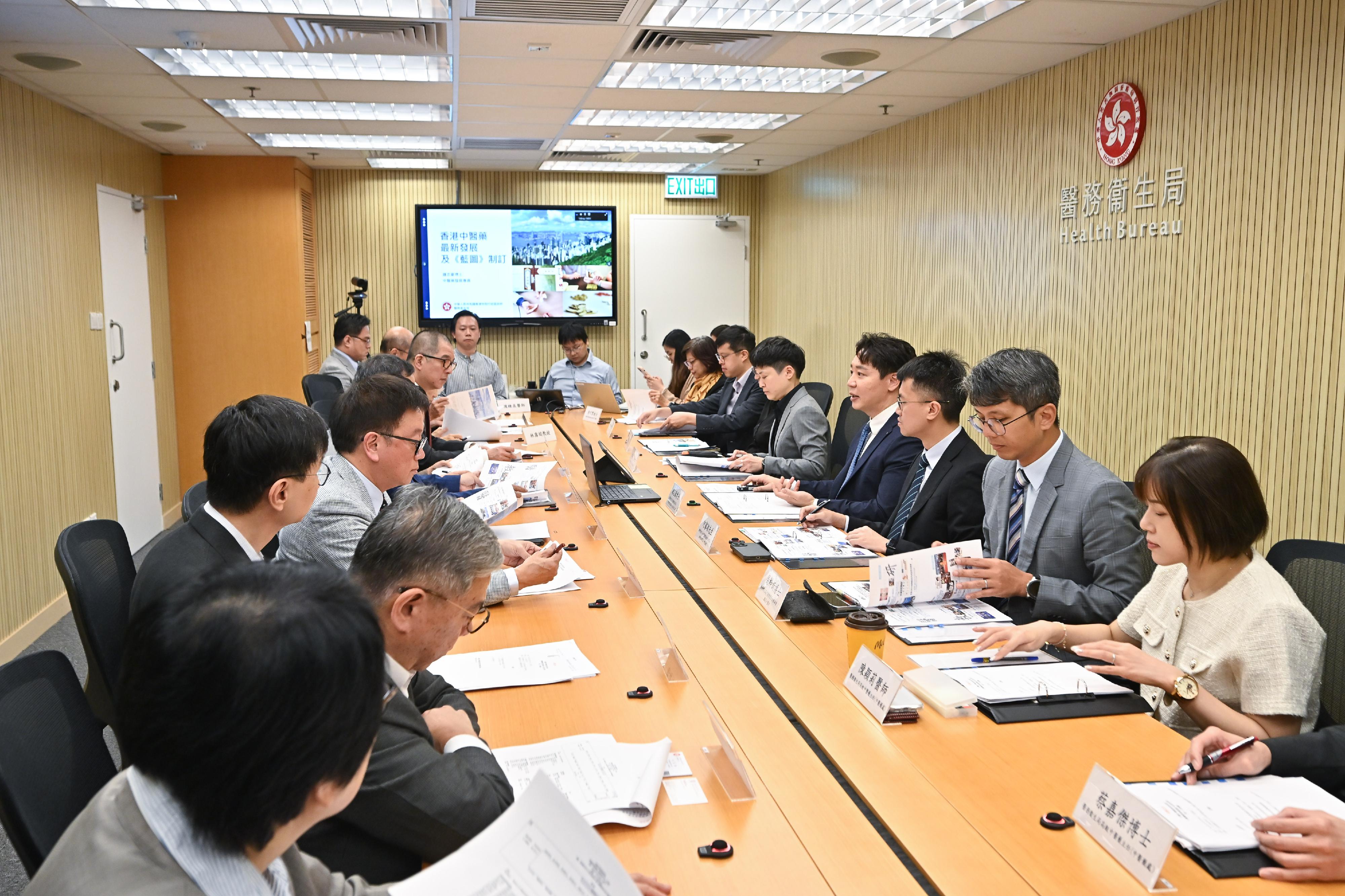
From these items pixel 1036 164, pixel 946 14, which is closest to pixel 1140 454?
pixel 1036 164

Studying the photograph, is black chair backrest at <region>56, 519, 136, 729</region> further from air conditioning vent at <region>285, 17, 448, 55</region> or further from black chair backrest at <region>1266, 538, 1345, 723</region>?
black chair backrest at <region>1266, 538, 1345, 723</region>

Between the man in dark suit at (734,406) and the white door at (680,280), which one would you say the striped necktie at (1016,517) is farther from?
the white door at (680,280)

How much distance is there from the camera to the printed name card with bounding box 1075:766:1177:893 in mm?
1403

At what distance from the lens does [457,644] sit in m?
2.50

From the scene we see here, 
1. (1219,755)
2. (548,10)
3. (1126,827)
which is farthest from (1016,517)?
(548,10)

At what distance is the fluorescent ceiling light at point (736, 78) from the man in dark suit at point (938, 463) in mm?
2759

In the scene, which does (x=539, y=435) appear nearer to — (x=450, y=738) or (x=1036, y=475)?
(x=1036, y=475)

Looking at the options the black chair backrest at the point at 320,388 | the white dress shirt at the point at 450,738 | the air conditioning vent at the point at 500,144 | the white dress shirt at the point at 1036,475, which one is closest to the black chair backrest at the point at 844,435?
the white dress shirt at the point at 1036,475

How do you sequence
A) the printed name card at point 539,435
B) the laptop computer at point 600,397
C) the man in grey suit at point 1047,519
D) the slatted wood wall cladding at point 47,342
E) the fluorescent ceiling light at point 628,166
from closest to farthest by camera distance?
the man in grey suit at point 1047,519, the slatted wood wall cladding at point 47,342, the printed name card at point 539,435, the laptop computer at point 600,397, the fluorescent ceiling light at point 628,166

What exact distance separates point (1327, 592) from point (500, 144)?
701 cm

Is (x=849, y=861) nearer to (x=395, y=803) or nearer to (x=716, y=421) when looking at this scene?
(x=395, y=803)

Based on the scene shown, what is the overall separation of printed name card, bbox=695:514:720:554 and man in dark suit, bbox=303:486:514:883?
151 centimetres

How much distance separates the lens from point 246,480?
2.25 metres

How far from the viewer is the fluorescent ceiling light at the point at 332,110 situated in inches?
245
